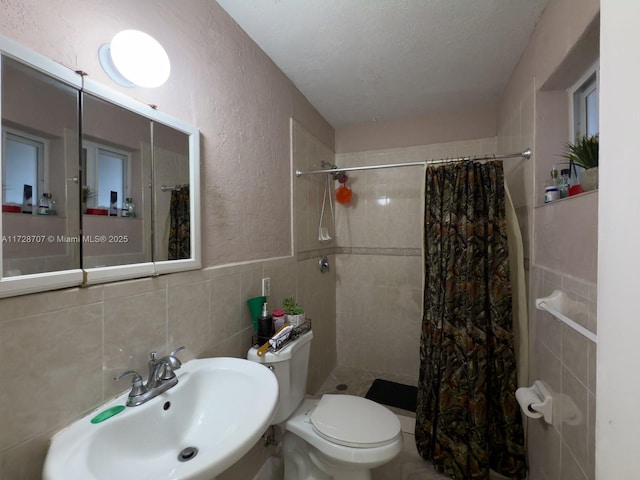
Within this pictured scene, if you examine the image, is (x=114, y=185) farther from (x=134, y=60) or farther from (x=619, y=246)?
(x=619, y=246)

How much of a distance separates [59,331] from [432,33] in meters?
1.97

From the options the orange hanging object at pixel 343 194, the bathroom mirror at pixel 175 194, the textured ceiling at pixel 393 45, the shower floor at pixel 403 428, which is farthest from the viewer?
the orange hanging object at pixel 343 194

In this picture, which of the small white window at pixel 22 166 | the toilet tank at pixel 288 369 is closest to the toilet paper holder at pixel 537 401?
the toilet tank at pixel 288 369

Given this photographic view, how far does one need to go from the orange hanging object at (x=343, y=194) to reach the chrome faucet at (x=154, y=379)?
185 cm

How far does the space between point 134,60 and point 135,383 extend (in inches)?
39.8

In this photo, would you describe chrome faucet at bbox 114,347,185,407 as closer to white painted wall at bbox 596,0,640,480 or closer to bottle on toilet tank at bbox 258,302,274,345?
bottle on toilet tank at bbox 258,302,274,345

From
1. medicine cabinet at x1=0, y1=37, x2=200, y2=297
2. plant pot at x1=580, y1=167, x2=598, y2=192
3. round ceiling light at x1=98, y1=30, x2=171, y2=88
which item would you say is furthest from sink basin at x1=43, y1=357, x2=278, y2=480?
plant pot at x1=580, y1=167, x2=598, y2=192

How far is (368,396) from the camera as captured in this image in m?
2.15

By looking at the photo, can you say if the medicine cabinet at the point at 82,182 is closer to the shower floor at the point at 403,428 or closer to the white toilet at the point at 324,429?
the white toilet at the point at 324,429

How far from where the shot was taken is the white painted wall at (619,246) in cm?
28

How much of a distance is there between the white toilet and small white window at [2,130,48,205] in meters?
0.95

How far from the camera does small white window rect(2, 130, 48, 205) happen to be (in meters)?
0.62

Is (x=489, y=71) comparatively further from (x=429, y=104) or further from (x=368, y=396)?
(x=368, y=396)

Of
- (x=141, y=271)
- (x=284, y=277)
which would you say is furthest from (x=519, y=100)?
(x=141, y=271)
